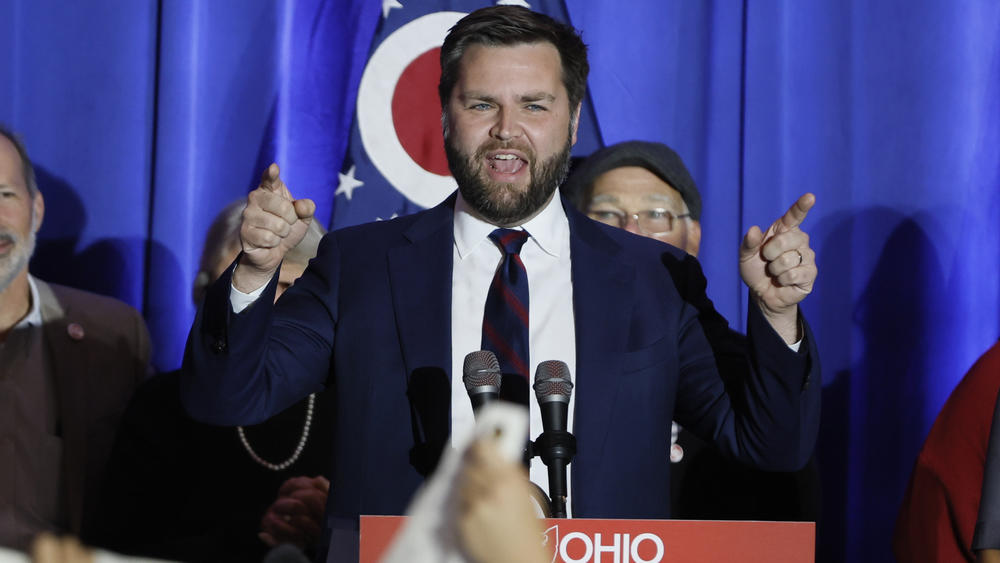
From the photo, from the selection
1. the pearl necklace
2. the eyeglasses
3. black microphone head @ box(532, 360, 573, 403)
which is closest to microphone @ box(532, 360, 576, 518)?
black microphone head @ box(532, 360, 573, 403)

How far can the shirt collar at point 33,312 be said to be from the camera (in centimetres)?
251

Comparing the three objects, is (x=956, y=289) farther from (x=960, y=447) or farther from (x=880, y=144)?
(x=960, y=447)

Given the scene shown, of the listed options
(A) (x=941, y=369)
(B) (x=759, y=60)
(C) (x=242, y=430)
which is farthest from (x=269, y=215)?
(A) (x=941, y=369)

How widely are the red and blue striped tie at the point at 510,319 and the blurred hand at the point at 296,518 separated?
32.5 inches

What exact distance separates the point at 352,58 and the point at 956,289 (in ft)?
5.89

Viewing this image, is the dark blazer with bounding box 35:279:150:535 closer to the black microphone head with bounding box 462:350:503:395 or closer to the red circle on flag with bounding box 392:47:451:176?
the red circle on flag with bounding box 392:47:451:176

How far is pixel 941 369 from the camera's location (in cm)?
291

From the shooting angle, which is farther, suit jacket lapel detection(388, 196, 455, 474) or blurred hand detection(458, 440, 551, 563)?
suit jacket lapel detection(388, 196, 455, 474)

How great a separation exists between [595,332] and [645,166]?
1.28 m

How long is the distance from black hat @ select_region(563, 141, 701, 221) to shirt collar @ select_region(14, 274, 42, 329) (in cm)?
134

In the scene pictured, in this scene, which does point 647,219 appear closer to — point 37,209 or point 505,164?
point 505,164

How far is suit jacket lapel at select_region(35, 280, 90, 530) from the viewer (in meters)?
2.43

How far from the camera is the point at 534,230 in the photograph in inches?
63.2

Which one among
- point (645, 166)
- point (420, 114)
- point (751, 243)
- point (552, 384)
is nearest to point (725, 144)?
point (645, 166)
